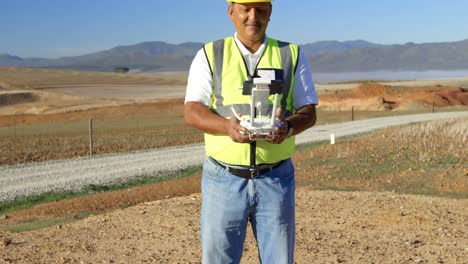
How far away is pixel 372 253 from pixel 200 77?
13.3ft

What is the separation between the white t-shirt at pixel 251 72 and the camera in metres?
3.90

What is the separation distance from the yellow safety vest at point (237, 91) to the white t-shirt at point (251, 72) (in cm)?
3

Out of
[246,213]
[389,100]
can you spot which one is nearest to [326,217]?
[246,213]

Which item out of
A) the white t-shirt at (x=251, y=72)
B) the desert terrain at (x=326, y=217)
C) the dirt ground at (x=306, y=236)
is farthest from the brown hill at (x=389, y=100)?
the white t-shirt at (x=251, y=72)

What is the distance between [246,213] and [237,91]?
62cm

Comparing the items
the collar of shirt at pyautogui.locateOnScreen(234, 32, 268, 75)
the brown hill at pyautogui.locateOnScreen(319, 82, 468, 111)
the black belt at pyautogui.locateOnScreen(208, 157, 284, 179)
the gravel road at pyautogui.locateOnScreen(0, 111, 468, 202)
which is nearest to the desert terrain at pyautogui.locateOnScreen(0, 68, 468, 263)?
the gravel road at pyautogui.locateOnScreen(0, 111, 468, 202)

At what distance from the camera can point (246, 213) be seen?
3900 millimetres

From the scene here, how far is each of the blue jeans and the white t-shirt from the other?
1.11ft

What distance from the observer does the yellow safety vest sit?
12.5ft

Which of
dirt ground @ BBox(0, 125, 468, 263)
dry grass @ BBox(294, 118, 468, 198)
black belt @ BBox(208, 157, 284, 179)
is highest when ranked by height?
black belt @ BBox(208, 157, 284, 179)

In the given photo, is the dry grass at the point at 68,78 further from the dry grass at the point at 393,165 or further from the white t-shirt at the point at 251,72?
the white t-shirt at the point at 251,72

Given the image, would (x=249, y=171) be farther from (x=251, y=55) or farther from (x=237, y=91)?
(x=251, y=55)

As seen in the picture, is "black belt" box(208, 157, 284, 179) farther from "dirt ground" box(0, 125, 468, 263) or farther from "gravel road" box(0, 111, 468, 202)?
"gravel road" box(0, 111, 468, 202)

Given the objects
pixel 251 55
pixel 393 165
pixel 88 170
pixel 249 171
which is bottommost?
pixel 88 170
